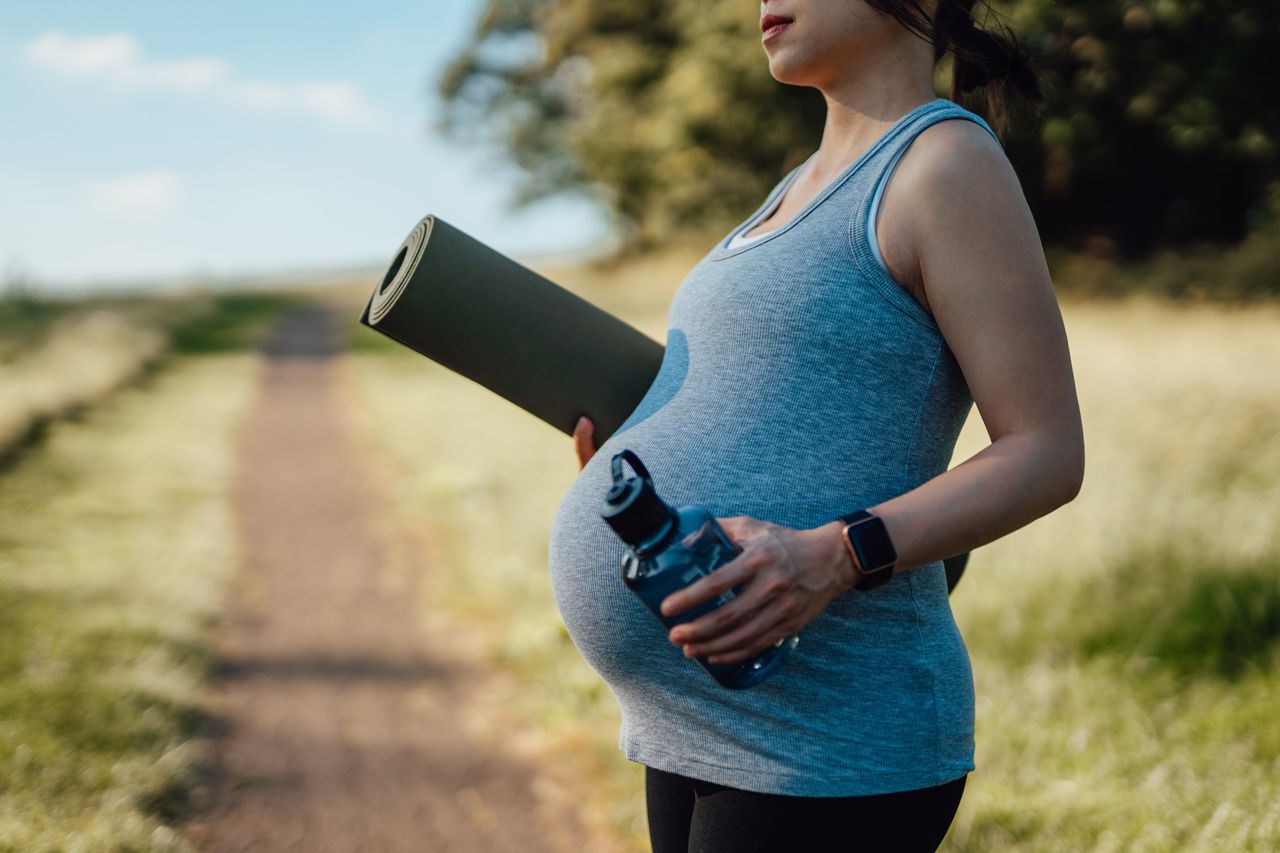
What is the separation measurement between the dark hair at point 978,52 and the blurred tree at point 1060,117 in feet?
15.6

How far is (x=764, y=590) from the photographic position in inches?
39.2

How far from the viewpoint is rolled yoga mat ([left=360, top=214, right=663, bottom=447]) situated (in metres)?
1.44

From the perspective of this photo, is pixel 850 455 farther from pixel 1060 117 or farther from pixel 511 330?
pixel 1060 117

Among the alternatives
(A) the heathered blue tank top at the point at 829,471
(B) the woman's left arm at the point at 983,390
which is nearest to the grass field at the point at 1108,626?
(A) the heathered blue tank top at the point at 829,471

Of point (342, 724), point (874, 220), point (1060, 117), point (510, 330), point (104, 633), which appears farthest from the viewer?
point (1060, 117)

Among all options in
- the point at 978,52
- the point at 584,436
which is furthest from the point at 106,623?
the point at 978,52

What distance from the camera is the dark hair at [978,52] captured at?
3.94 feet

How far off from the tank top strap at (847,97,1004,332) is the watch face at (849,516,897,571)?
0.25 meters

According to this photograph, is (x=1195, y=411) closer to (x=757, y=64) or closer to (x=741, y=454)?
(x=741, y=454)

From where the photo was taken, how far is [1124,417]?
5680 millimetres

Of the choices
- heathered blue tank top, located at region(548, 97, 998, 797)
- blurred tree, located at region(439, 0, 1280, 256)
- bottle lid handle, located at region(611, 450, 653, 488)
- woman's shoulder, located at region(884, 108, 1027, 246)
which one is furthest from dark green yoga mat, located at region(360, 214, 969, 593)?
blurred tree, located at region(439, 0, 1280, 256)

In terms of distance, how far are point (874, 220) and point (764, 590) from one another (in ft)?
1.41

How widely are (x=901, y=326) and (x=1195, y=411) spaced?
5382 mm

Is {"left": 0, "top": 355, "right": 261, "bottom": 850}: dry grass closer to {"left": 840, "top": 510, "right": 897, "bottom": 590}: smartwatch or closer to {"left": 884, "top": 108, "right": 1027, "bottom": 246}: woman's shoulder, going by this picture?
{"left": 840, "top": 510, "right": 897, "bottom": 590}: smartwatch
